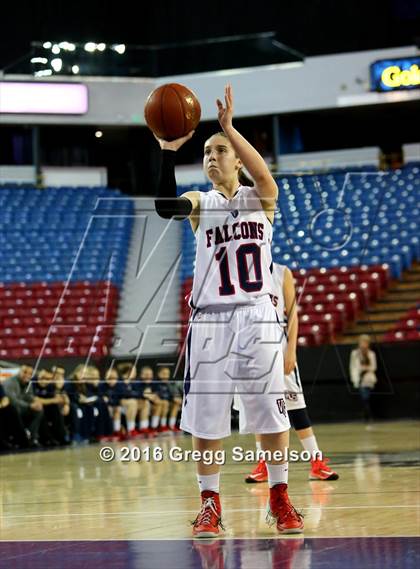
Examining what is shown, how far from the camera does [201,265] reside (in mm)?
5703

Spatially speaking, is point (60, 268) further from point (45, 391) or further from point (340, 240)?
point (45, 391)

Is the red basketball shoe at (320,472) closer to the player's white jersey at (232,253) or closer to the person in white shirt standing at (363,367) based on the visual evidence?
the player's white jersey at (232,253)

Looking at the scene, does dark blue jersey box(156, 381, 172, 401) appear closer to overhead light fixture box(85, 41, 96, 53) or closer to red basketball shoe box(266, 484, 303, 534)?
red basketball shoe box(266, 484, 303, 534)

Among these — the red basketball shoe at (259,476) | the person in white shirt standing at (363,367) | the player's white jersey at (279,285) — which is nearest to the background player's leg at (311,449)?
the red basketball shoe at (259,476)

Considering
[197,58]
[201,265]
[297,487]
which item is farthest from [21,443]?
[197,58]

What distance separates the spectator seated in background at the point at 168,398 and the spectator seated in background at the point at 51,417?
1.86m

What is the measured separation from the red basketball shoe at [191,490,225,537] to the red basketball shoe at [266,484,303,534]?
29 centimetres

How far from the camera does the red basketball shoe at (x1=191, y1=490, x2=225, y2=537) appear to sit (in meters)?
5.50

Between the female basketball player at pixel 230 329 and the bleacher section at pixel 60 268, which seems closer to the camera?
the female basketball player at pixel 230 329

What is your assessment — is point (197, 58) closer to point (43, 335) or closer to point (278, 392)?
point (43, 335)

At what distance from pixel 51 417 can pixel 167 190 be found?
909cm

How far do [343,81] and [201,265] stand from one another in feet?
63.7

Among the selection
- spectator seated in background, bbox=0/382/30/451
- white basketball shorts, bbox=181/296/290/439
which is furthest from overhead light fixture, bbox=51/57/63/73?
white basketball shorts, bbox=181/296/290/439

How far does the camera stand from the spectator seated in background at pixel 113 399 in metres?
14.6
